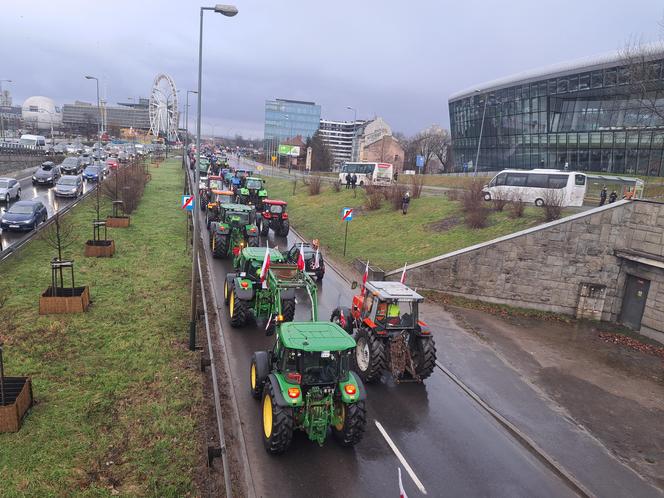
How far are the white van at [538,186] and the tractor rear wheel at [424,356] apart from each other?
719 inches

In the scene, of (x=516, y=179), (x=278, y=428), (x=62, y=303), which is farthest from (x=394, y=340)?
Answer: (x=516, y=179)

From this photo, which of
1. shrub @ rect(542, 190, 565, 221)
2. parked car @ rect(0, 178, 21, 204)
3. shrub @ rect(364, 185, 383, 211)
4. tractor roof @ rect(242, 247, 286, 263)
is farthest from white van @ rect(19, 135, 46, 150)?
shrub @ rect(542, 190, 565, 221)

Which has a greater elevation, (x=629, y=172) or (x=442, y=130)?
(x=442, y=130)

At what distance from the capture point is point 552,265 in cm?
1997

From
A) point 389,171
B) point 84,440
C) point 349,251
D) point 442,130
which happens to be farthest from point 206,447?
point 442,130

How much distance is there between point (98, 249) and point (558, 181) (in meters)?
25.8

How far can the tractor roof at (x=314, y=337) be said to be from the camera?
8.53m

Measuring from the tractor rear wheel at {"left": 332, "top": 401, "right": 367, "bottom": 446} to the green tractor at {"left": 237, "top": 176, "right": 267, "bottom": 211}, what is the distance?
25169 mm

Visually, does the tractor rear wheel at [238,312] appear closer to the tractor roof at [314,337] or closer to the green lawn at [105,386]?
the green lawn at [105,386]

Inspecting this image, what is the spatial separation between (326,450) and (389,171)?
40192mm

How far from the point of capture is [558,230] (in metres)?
19.8

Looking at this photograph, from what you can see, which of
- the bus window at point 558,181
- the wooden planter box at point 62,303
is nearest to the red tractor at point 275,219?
the wooden planter box at point 62,303

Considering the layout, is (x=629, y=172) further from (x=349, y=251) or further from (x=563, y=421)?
(x=563, y=421)

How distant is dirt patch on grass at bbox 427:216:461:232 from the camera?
27.8 m
